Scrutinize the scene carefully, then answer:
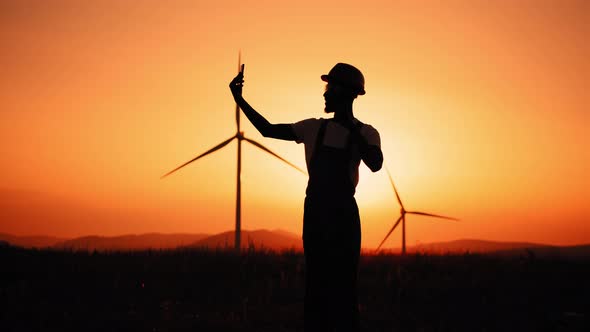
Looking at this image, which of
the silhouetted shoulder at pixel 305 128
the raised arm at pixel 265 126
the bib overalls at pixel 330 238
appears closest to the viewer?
the bib overalls at pixel 330 238

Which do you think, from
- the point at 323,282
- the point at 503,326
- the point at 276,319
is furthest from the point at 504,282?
the point at 323,282

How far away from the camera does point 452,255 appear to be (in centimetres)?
2062

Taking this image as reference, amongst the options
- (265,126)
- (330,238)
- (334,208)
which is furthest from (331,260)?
(265,126)

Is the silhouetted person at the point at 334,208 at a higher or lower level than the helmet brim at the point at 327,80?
lower

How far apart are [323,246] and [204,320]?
4.54 m

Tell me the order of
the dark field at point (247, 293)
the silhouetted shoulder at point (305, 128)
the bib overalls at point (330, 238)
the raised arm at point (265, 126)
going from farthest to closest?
1. the dark field at point (247, 293)
2. the raised arm at point (265, 126)
3. the silhouetted shoulder at point (305, 128)
4. the bib overalls at point (330, 238)

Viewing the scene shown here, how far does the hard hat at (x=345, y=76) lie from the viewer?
7.10 meters

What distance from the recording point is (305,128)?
23.7ft

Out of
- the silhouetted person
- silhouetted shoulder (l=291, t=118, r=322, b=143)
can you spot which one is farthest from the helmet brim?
silhouetted shoulder (l=291, t=118, r=322, b=143)

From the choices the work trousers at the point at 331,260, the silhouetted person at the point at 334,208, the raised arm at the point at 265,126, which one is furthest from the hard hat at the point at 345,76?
the work trousers at the point at 331,260

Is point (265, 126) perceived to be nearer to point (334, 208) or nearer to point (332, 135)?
point (332, 135)

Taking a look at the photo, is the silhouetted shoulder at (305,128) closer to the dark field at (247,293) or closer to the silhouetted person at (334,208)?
the silhouetted person at (334,208)

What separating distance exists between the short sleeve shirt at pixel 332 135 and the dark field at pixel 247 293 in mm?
4450

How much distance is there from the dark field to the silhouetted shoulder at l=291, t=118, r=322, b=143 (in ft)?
14.6
